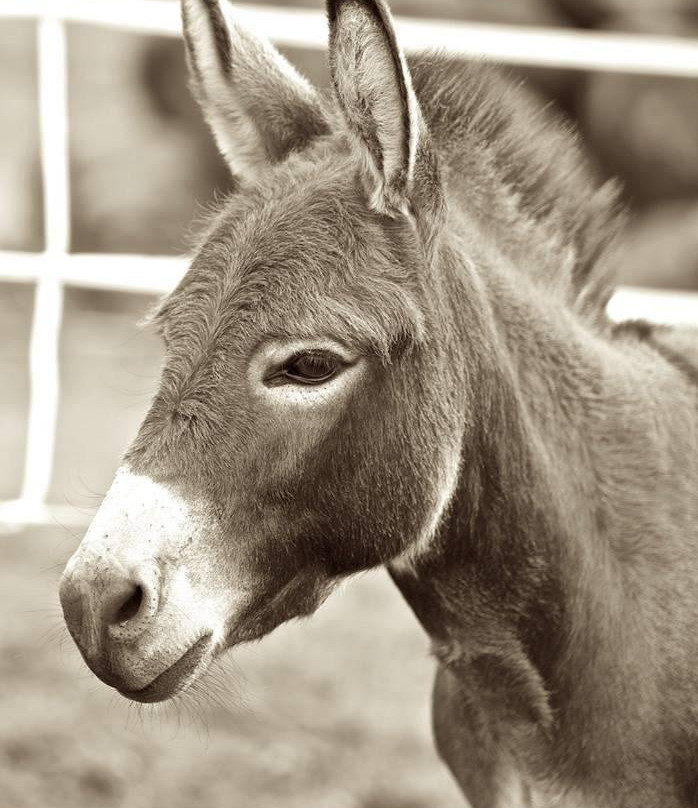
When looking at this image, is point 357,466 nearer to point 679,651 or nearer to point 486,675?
point 486,675

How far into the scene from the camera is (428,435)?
237 centimetres

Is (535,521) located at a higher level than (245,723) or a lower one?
higher

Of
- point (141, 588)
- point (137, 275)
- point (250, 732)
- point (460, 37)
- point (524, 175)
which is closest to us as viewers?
point (141, 588)

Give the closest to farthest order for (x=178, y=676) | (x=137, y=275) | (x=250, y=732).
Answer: (x=178, y=676) → (x=250, y=732) → (x=137, y=275)

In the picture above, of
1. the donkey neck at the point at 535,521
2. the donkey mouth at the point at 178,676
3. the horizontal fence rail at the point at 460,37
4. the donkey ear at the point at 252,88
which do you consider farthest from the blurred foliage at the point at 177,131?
the donkey mouth at the point at 178,676

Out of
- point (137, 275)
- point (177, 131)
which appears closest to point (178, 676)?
point (137, 275)

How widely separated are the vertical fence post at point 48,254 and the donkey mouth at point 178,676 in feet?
10.4

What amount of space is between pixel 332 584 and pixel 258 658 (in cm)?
260

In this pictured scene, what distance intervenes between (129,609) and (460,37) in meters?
3.49

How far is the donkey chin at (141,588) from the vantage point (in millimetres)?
2152

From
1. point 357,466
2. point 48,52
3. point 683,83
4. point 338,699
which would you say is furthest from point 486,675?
point 683,83

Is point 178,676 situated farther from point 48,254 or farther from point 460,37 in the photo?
point 460,37

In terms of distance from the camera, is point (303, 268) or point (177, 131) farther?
point (177, 131)

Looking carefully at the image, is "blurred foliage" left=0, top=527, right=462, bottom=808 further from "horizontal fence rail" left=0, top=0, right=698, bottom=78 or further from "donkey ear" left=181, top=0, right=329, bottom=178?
"horizontal fence rail" left=0, top=0, right=698, bottom=78
